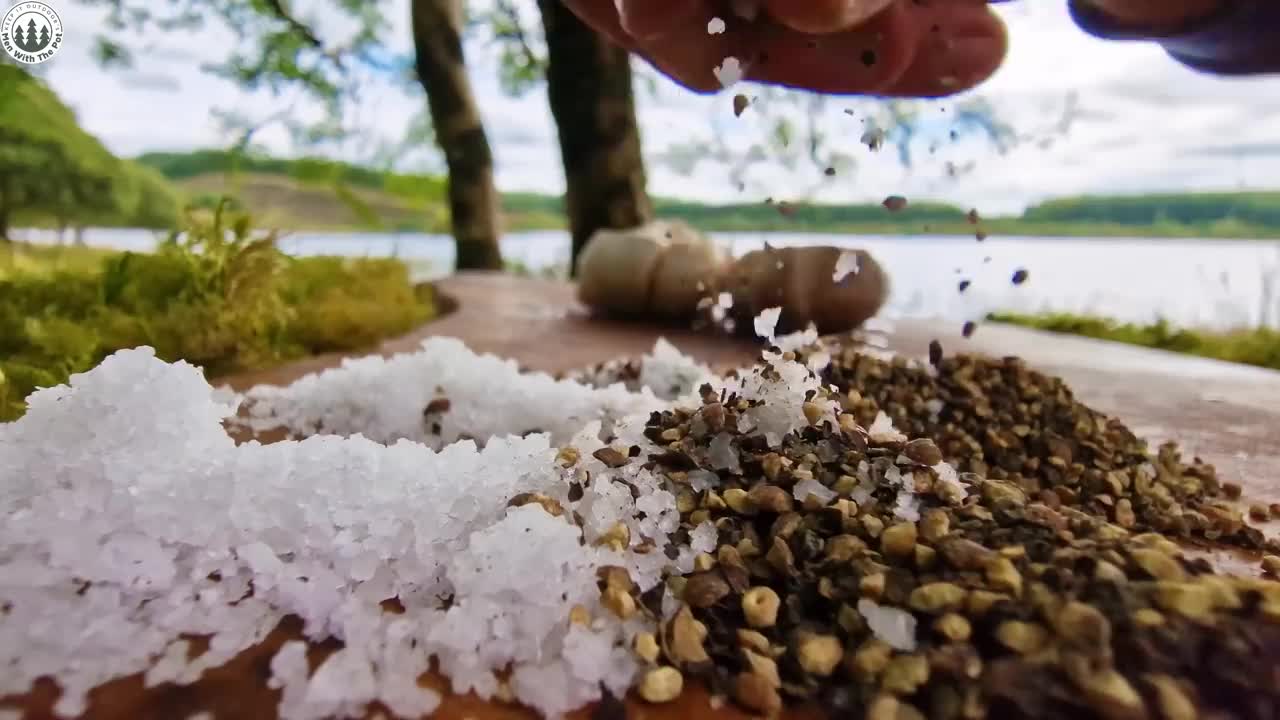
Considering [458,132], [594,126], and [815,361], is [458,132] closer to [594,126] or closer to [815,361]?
[594,126]

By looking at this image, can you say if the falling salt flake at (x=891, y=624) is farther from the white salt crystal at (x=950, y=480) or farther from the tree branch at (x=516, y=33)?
the tree branch at (x=516, y=33)

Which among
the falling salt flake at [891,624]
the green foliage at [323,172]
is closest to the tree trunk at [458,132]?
the green foliage at [323,172]

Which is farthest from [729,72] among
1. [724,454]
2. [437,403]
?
[437,403]

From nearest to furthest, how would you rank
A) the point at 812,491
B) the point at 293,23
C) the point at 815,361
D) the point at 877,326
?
the point at 812,491, the point at 815,361, the point at 877,326, the point at 293,23

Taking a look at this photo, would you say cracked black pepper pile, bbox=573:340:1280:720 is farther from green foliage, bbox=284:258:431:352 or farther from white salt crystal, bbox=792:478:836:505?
green foliage, bbox=284:258:431:352

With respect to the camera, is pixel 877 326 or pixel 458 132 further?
pixel 458 132

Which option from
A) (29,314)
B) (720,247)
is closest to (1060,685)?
(29,314)
